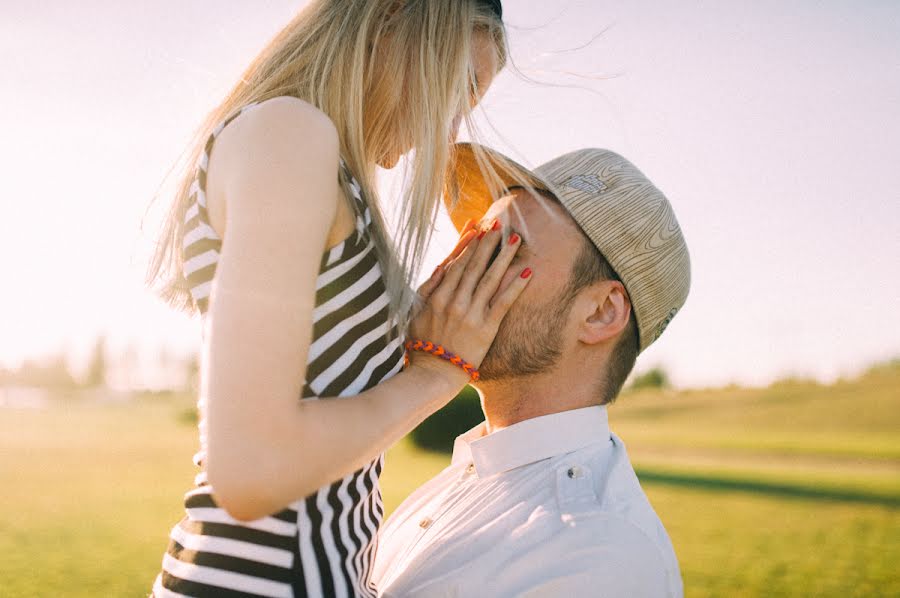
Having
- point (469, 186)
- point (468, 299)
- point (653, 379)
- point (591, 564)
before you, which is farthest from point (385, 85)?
point (653, 379)

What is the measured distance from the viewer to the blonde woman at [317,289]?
1.45 m

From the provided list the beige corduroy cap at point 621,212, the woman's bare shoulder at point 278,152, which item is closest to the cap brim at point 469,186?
the beige corduroy cap at point 621,212

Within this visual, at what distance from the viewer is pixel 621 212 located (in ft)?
9.36

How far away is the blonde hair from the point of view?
1955 millimetres

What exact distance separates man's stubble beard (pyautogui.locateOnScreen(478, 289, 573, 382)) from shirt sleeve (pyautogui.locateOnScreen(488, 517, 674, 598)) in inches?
30.2

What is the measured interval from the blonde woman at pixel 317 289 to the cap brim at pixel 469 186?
15.8 inches

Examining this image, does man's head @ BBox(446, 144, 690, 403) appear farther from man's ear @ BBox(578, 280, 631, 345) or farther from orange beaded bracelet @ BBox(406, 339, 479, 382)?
orange beaded bracelet @ BBox(406, 339, 479, 382)

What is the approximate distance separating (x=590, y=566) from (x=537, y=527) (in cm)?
21

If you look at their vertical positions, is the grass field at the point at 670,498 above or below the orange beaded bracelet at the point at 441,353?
below

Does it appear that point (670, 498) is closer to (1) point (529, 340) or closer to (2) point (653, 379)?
(1) point (529, 340)

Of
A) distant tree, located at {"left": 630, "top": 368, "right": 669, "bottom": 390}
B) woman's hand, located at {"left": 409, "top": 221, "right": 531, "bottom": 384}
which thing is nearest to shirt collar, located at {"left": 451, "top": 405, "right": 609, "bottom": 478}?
woman's hand, located at {"left": 409, "top": 221, "right": 531, "bottom": 384}

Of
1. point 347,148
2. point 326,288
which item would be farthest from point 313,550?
point 347,148

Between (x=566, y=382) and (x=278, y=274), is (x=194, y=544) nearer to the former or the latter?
(x=278, y=274)

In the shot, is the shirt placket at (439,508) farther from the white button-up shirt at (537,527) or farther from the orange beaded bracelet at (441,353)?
the orange beaded bracelet at (441,353)
